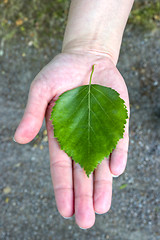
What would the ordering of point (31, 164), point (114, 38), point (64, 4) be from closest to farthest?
point (114, 38) < point (31, 164) < point (64, 4)

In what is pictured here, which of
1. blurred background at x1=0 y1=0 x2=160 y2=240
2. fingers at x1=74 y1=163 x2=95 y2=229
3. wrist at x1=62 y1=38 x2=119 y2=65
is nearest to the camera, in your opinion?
fingers at x1=74 y1=163 x2=95 y2=229

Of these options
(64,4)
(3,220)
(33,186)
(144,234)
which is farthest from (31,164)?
(64,4)

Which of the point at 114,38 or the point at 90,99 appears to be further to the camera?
the point at 114,38

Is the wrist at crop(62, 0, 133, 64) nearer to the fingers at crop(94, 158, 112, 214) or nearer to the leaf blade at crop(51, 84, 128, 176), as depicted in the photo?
the leaf blade at crop(51, 84, 128, 176)

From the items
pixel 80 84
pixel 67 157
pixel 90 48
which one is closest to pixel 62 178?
pixel 67 157

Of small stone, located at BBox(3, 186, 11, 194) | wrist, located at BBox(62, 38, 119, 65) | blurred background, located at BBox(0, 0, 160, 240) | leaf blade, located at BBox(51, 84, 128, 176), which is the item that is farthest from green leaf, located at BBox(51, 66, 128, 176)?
small stone, located at BBox(3, 186, 11, 194)

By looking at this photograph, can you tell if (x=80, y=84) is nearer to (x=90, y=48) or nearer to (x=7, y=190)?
(x=90, y=48)

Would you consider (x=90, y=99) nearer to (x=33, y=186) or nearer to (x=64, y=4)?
(x=33, y=186)

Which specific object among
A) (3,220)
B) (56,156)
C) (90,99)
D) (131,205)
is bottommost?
(3,220)
